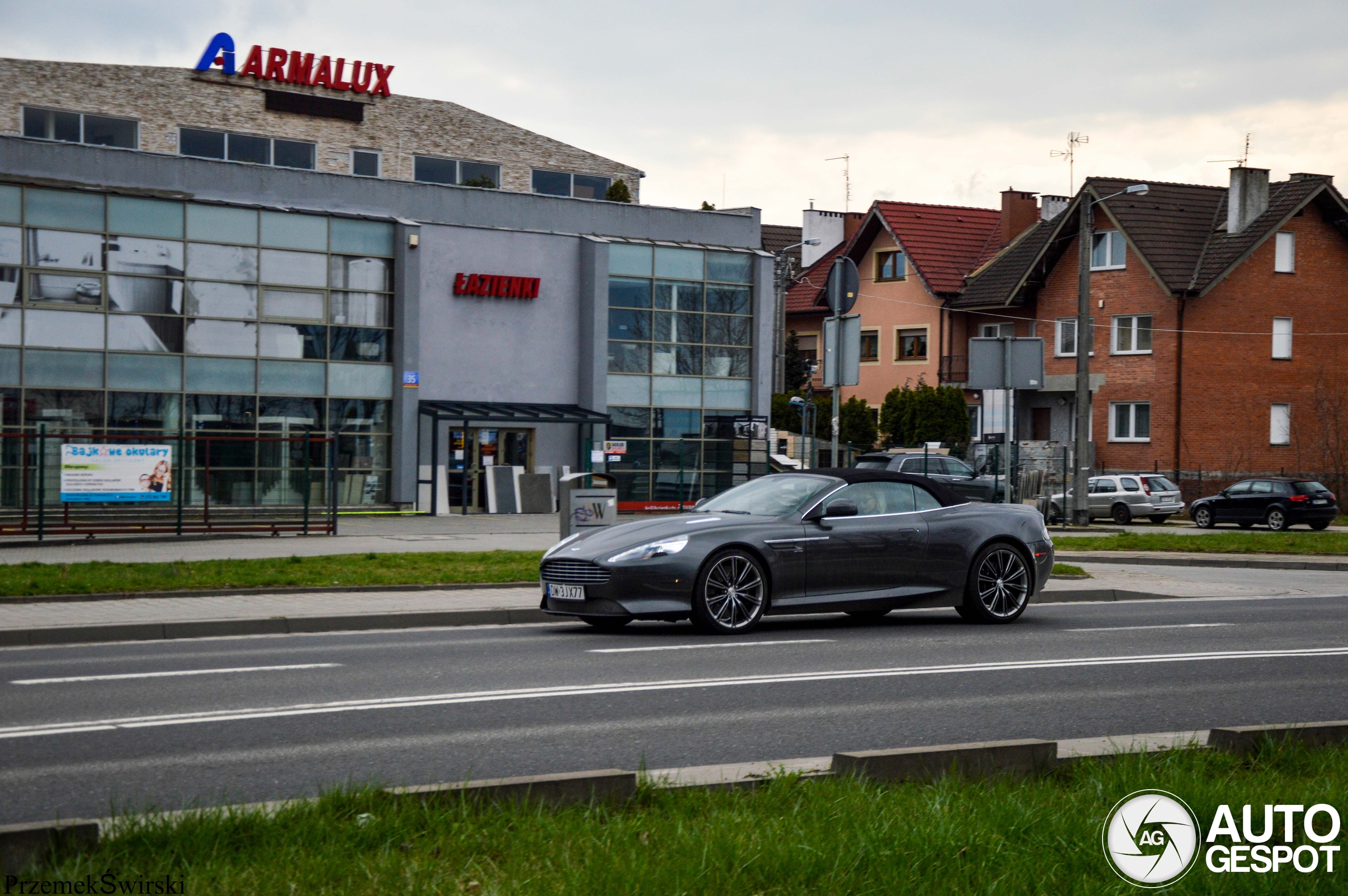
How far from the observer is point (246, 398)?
34031 millimetres

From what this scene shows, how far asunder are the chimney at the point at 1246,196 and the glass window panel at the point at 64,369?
36.7 m

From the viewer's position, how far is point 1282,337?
2019 inches

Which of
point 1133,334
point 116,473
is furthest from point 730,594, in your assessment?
point 1133,334

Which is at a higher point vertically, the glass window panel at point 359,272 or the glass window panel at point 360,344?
the glass window panel at point 359,272

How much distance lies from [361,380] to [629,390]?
713 centimetres

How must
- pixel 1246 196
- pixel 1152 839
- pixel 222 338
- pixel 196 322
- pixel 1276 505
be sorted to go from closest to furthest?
pixel 1152 839 → pixel 196 322 → pixel 222 338 → pixel 1276 505 → pixel 1246 196

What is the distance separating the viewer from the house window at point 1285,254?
51.0 metres

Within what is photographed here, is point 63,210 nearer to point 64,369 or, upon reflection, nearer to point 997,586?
point 64,369

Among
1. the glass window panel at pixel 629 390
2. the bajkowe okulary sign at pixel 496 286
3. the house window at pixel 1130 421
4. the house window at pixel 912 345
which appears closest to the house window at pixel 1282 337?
the house window at pixel 1130 421

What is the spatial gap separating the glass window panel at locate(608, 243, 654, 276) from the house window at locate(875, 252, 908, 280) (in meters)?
22.8

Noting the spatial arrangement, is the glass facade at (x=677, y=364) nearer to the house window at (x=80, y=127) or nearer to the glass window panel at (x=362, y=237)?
the glass window panel at (x=362, y=237)

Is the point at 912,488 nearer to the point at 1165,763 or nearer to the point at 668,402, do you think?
the point at 1165,763

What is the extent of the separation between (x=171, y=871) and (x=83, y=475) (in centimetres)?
2087

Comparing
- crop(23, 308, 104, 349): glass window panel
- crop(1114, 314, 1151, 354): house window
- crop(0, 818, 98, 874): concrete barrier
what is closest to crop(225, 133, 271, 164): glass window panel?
crop(23, 308, 104, 349): glass window panel
